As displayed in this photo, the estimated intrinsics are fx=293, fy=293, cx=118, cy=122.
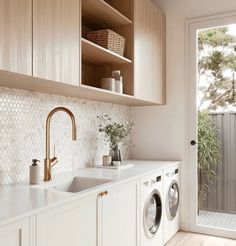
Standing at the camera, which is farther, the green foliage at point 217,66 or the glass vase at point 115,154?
the green foliage at point 217,66

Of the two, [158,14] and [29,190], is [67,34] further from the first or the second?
[158,14]

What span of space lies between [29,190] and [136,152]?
1.99 metres

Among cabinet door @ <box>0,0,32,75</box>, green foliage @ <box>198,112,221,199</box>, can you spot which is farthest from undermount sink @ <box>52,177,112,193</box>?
green foliage @ <box>198,112,221,199</box>

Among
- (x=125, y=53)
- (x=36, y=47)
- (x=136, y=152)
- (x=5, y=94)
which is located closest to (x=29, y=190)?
(x=5, y=94)

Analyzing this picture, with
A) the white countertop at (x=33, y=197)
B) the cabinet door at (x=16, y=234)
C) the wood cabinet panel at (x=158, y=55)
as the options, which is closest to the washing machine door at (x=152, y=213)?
the white countertop at (x=33, y=197)

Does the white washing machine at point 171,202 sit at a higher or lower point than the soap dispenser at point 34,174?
lower

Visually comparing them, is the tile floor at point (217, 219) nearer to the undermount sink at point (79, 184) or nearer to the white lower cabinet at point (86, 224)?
the white lower cabinet at point (86, 224)

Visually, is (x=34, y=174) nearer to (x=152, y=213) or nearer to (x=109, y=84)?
(x=109, y=84)

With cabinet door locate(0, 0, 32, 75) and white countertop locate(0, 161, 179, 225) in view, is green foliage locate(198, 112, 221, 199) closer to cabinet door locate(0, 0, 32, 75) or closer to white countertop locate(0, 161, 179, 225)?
white countertop locate(0, 161, 179, 225)

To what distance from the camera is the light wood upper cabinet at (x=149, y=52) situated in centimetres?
277

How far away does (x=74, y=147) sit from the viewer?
8.69ft

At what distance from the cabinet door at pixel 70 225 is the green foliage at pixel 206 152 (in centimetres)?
185

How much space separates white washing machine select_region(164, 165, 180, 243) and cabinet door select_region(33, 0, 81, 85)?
1502 millimetres

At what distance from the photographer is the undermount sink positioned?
6.80 feet
